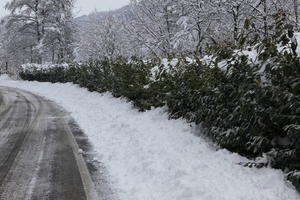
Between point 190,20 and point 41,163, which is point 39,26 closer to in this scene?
point 190,20

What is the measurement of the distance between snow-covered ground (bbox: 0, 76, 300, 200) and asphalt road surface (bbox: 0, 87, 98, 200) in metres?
0.54

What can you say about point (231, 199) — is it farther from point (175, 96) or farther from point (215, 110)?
point (175, 96)

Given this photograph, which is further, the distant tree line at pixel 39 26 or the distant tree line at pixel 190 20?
the distant tree line at pixel 39 26

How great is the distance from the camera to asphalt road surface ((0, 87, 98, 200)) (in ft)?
17.5

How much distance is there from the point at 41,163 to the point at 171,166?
2600 millimetres

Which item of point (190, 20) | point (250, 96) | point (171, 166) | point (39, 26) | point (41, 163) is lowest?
point (41, 163)

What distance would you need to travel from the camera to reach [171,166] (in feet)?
19.9

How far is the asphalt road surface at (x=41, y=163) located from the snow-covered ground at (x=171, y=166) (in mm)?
541

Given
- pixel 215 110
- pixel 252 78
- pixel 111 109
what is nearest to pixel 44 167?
pixel 215 110

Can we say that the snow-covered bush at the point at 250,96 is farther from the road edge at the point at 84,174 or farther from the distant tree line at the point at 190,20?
the distant tree line at the point at 190,20

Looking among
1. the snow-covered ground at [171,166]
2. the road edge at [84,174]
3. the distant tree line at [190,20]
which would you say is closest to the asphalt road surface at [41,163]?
the road edge at [84,174]

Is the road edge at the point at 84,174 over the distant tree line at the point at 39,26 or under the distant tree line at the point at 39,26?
under

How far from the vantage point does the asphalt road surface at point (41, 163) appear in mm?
5324

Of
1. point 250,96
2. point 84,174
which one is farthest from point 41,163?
point 250,96
